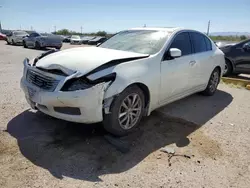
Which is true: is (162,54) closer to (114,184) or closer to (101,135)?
(101,135)

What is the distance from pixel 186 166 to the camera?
288cm

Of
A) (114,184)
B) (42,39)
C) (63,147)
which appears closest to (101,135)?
(63,147)

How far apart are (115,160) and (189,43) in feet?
9.73

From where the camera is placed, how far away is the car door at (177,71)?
396cm

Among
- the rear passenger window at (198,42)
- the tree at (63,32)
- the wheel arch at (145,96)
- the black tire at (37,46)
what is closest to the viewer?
the wheel arch at (145,96)

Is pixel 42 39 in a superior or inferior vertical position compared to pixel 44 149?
superior

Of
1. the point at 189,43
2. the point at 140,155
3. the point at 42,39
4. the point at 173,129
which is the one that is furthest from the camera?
the point at 42,39

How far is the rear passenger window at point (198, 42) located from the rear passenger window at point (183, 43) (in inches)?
9.2

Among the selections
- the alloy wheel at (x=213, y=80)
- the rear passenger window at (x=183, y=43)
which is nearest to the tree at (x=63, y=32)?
the alloy wheel at (x=213, y=80)

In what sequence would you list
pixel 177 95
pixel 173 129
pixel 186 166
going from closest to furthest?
pixel 186 166, pixel 173 129, pixel 177 95

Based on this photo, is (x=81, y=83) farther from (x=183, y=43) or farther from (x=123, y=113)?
(x=183, y=43)

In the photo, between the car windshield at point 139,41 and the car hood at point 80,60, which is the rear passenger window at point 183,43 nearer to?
the car windshield at point 139,41

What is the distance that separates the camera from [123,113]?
134 inches

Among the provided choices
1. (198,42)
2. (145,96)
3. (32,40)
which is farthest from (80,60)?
(32,40)
